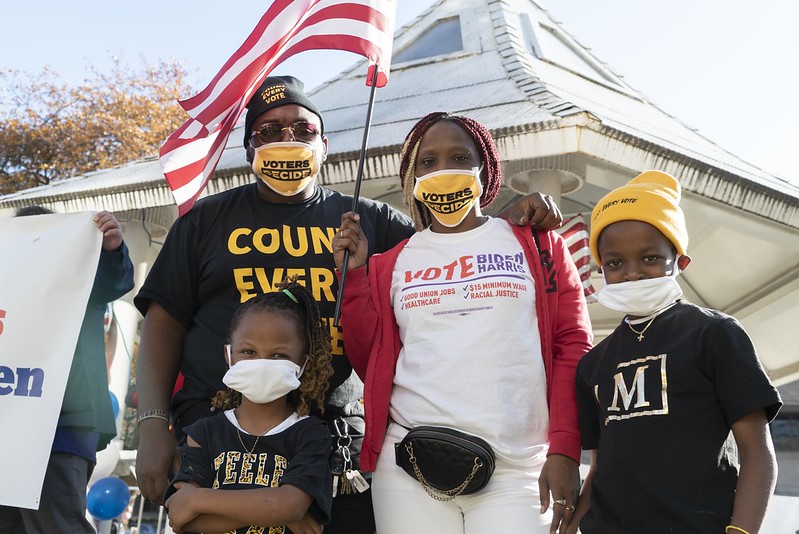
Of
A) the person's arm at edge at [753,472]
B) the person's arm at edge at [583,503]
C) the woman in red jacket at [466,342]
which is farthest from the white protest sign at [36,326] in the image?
the person's arm at edge at [753,472]

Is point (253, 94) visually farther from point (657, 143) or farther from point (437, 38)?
point (437, 38)

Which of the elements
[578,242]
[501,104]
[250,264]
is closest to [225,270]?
[250,264]

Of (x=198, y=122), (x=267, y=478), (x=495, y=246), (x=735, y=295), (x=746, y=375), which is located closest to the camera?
(x=746, y=375)

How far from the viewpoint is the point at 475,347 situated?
2.63m

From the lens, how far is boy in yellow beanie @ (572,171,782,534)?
85.7 inches

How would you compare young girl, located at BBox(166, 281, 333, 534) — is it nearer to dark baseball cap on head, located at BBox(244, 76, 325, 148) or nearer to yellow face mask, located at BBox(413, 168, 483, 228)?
yellow face mask, located at BBox(413, 168, 483, 228)

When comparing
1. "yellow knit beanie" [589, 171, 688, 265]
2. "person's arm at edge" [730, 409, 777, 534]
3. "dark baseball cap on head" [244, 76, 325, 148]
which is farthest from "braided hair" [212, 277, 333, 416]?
"person's arm at edge" [730, 409, 777, 534]

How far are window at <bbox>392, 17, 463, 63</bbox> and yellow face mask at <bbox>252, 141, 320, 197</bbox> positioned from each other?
5.60 meters

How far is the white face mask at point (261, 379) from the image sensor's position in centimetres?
275

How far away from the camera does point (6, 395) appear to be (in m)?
3.54

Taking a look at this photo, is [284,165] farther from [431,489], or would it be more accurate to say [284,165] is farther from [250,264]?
[431,489]

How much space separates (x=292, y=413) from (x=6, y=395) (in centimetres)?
149

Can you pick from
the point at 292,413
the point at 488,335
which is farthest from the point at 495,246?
the point at 292,413

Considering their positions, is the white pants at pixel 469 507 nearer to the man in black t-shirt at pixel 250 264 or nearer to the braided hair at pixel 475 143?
the man in black t-shirt at pixel 250 264
